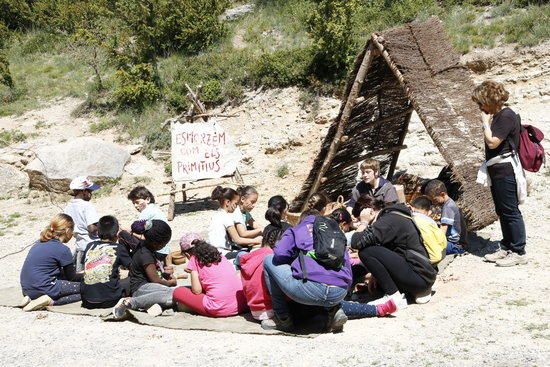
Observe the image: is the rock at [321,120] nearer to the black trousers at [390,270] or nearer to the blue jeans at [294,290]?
the black trousers at [390,270]

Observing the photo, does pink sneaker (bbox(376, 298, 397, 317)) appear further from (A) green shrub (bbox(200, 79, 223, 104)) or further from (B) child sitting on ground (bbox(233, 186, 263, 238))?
(A) green shrub (bbox(200, 79, 223, 104))

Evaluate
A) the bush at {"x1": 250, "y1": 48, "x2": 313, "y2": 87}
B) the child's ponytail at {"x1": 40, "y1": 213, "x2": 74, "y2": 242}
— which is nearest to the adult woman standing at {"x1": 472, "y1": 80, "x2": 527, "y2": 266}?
the child's ponytail at {"x1": 40, "y1": 213, "x2": 74, "y2": 242}

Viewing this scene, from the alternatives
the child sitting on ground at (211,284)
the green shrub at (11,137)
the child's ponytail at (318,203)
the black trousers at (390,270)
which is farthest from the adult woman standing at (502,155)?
the green shrub at (11,137)

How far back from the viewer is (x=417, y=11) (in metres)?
15.4

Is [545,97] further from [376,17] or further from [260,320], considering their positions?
[260,320]

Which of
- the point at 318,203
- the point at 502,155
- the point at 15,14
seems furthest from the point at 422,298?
the point at 15,14

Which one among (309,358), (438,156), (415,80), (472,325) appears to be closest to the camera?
(309,358)

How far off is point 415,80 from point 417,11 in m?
9.25

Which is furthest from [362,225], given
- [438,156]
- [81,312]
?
[438,156]

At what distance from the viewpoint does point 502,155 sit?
602 cm

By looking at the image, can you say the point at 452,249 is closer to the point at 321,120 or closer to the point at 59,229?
the point at 59,229

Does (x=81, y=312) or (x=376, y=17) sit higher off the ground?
(x=376, y=17)

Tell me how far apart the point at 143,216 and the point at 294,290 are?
2691 millimetres

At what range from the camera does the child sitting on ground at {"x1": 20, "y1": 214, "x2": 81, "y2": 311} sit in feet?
20.7
